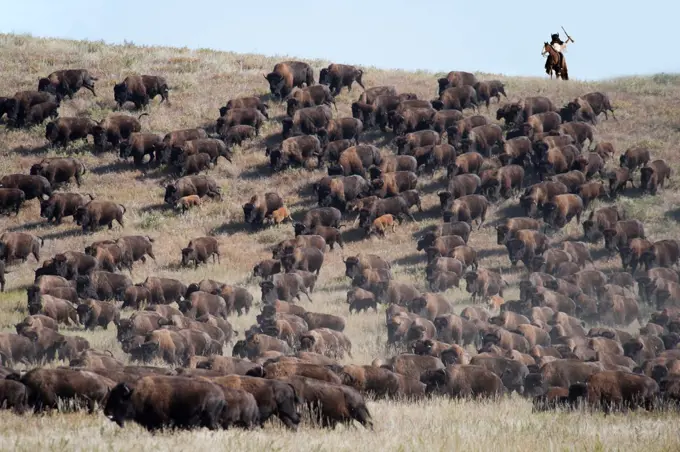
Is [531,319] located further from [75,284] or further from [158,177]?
[158,177]

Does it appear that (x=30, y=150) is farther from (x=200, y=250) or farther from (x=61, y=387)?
(x=61, y=387)

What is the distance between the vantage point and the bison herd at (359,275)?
1578 cm

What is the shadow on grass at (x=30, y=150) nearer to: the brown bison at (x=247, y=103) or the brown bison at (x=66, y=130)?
the brown bison at (x=66, y=130)

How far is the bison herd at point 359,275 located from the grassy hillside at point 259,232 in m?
0.49

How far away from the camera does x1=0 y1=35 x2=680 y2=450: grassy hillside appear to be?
1243 cm

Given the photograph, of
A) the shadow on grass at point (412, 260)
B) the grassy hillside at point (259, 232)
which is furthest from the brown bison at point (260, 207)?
the shadow on grass at point (412, 260)

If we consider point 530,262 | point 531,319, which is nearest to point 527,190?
point 530,262

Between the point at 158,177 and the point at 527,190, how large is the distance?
1196cm

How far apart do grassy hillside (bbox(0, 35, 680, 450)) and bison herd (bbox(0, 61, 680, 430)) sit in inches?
19.2

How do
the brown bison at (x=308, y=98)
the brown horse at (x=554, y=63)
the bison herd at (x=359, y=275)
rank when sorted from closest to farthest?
1. the bison herd at (x=359, y=275)
2. the brown horse at (x=554, y=63)
3. the brown bison at (x=308, y=98)

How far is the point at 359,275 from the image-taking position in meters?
28.7

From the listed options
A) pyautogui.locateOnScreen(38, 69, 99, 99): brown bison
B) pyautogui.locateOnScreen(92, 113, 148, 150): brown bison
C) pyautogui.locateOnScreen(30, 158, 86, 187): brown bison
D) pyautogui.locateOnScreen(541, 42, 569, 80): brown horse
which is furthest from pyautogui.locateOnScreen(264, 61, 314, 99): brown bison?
pyautogui.locateOnScreen(541, 42, 569, 80): brown horse

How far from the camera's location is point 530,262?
30812mm

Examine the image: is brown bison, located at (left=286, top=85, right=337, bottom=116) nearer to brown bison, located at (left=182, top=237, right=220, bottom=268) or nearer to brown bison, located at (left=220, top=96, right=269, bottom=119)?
brown bison, located at (left=220, top=96, right=269, bottom=119)
